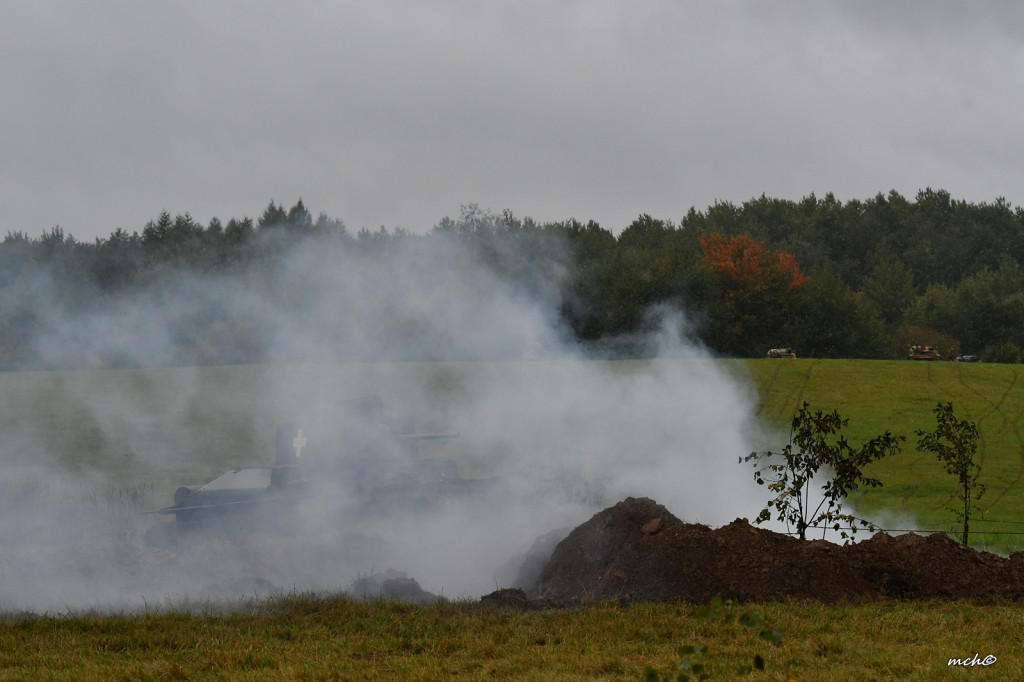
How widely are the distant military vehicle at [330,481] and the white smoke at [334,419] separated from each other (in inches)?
9.7

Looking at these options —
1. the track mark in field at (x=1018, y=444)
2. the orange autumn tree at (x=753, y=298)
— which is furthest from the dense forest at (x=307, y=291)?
the track mark in field at (x=1018, y=444)

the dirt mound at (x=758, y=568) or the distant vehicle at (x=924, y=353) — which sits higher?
the distant vehicle at (x=924, y=353)

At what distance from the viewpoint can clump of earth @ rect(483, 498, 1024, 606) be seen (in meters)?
8.98

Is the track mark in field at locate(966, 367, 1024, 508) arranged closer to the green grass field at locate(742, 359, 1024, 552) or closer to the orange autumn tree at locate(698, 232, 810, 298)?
the green grass field at locate(742, 359, 1024, 552)

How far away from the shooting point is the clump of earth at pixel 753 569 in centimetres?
898

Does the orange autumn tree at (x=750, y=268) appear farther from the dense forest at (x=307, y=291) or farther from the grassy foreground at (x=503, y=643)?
the grassy foreground at (x=503, y=643)

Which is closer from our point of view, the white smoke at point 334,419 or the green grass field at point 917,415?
the white smoke at point 334,419

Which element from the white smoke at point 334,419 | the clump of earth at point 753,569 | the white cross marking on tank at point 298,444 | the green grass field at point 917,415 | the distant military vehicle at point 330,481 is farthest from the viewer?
the green grass field at point 917,415

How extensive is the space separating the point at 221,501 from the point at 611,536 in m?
5.52

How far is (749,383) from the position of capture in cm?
3069

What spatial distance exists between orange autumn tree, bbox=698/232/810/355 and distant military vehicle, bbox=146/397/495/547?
3374 centimetres

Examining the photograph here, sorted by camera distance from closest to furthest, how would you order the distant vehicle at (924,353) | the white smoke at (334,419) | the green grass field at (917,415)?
the white smoke at (334,419) → the green grass field at (917,415) → the distant vehicle at (924,353)

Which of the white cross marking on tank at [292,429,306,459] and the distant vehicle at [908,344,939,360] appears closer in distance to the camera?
the white cross marking on tank at [292,429,306,459]

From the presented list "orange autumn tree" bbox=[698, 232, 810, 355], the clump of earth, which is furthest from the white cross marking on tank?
"orange autumn tree" bbox=[698, 232, 810, 355]
